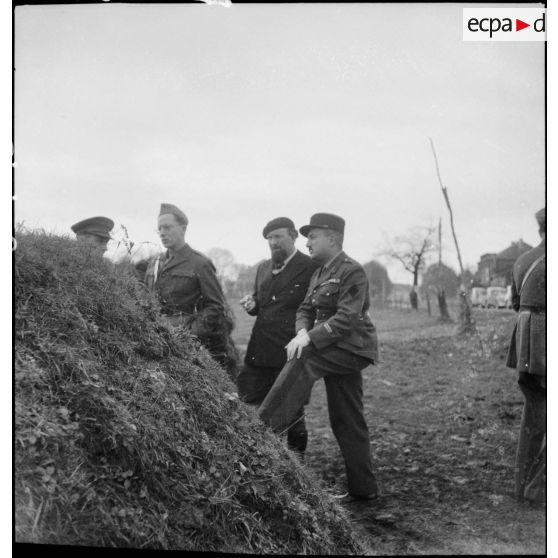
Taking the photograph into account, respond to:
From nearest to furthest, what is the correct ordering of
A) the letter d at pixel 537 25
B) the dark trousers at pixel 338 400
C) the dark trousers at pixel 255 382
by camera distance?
the letter d at pixel 537 25
the dark trousers at pixel 338 400
the dark trousers at pixel 255 382

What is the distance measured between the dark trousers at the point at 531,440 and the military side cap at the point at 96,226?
12.1 feet

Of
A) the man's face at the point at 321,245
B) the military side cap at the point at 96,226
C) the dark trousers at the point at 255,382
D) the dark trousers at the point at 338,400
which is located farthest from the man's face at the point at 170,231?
the dark trousers at the point at 338,400

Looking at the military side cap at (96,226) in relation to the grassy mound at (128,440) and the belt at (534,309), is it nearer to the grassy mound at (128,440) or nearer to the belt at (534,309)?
the grassy mound at (128,440)

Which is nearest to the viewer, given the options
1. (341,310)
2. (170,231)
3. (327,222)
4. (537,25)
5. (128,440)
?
(128,440)

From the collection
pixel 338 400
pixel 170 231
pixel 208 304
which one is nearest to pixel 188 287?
pixel 208 304

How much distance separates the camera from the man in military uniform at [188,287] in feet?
16.4

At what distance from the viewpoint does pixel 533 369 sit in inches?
163

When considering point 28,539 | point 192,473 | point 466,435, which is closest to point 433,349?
point 466,435

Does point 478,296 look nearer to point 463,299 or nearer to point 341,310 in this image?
point 463,299

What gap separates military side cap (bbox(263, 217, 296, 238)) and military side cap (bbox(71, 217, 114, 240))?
1.44m

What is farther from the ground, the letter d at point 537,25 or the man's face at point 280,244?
the letter d at point 537,25

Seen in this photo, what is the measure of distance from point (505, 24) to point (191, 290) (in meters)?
3.30

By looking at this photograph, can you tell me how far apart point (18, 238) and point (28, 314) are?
0.69 metres

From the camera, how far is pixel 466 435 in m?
5.75
